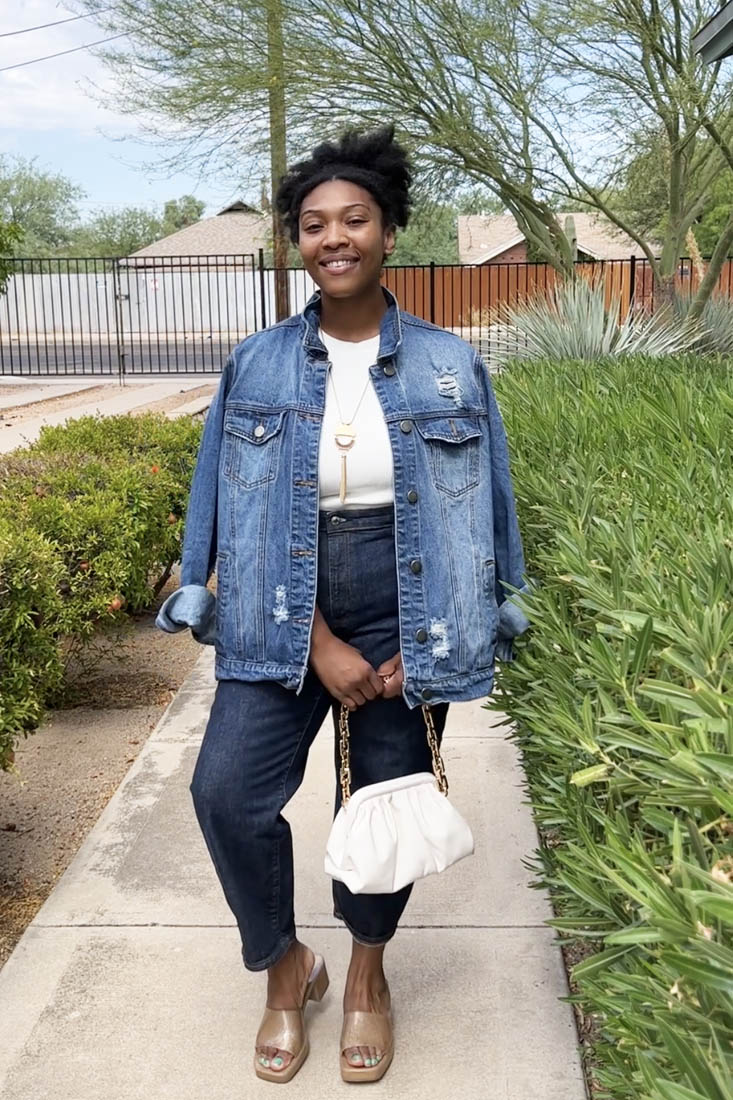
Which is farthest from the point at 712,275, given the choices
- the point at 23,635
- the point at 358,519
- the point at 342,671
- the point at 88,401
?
the point at 342,671

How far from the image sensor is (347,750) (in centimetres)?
264

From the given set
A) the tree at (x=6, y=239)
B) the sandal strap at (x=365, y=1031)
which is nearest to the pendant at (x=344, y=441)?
the sandal strap at (x=365, y=1031)

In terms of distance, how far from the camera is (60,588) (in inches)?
168

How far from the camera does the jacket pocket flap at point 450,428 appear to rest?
253 centimetres

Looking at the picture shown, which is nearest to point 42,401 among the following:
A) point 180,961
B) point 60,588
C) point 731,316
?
point 731,316

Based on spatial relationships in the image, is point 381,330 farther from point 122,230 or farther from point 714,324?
point 122,230

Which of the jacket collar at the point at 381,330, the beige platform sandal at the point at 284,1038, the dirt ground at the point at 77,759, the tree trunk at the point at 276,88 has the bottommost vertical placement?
the dirt ground at the point at 77,759

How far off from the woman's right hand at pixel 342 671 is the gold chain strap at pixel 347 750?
2.7 inches

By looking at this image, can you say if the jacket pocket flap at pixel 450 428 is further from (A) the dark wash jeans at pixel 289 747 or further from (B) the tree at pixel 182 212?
(B) the tree at pixel 182 212

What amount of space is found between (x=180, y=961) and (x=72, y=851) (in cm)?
92

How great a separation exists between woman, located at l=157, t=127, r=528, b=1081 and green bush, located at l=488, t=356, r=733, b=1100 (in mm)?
220

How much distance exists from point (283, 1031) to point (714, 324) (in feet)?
36.6

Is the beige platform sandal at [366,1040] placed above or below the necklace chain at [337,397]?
below

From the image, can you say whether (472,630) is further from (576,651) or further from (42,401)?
(42,401)
